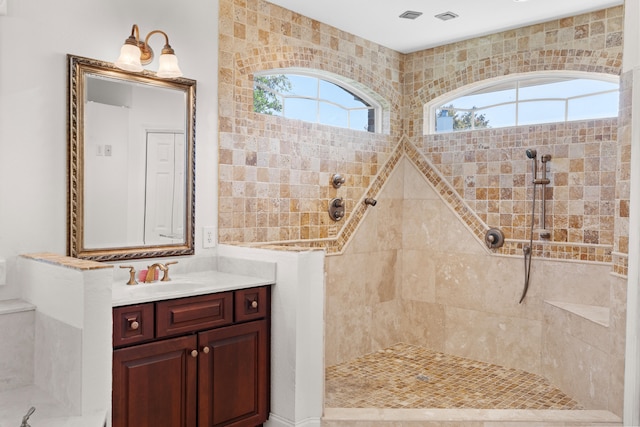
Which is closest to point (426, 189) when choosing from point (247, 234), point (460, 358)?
point (460, 358)

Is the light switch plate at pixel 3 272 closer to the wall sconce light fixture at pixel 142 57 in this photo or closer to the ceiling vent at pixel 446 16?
the wall sconce light fixture at pixel 142 57

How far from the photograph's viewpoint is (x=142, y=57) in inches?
118

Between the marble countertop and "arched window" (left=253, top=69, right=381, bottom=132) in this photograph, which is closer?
the marble countertop

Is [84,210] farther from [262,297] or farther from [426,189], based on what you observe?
[426,189]

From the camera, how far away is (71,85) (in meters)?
2.72

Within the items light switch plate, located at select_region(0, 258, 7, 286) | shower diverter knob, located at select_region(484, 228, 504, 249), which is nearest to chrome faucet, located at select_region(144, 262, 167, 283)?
light switch plate, located at select_region(0, 258, 7, 286)

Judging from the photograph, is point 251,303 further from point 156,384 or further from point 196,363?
point 156,384

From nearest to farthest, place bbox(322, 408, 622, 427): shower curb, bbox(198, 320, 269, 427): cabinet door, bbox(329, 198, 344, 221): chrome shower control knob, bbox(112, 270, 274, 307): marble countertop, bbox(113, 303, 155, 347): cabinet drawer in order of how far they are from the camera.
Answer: bbox(113, 303, 155, 347): cabinet drawer < bbox(112, 270, 274, 307): marble countertop < bbox(198, 320, 269, 427): cabinet door < bbox(322, 408, 622, 427): shower curb < bbox(329, 198, 344, 221): chrome shower control knob

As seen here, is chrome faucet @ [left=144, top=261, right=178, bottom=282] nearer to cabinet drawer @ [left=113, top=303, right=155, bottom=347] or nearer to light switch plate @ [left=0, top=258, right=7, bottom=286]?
cabinet drawer @ [left=113, top=303, right=155, bottom=347]

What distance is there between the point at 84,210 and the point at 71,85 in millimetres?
635

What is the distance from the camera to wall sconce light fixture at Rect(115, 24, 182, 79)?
272 cm

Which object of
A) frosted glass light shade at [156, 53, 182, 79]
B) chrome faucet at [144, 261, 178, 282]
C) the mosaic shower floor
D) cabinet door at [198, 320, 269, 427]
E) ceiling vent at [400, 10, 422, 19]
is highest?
ceiling vent at [400, 10, 422, 19]

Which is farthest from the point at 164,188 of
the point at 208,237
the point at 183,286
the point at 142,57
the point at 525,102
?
the point at 525,102

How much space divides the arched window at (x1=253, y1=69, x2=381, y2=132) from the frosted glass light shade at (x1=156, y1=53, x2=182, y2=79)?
2.86 feet
